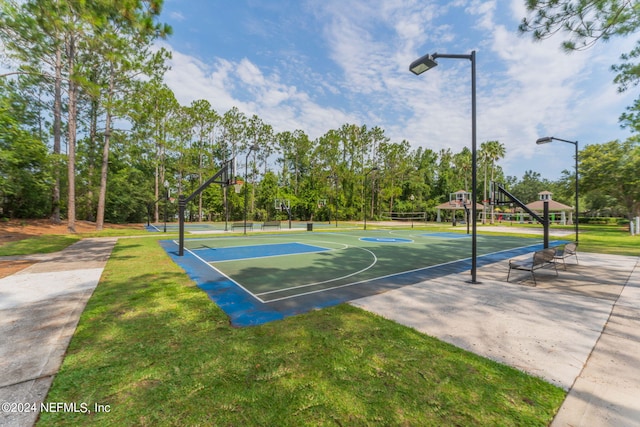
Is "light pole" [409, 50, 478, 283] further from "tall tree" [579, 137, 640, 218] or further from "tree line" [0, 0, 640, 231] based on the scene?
"tall tree" [579, 137, 640, 218]

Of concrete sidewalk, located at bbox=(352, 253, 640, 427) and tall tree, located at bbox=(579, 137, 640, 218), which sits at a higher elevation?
tall tree, located at bbox=(579, 137, 640, 218)

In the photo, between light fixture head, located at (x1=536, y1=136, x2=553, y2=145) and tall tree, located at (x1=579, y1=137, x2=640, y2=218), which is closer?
light fixture head, located at (x1=536, y1=136, x2=553, y2=145)

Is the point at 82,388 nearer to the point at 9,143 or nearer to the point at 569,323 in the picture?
the point at 569,323

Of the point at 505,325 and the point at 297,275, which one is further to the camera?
the point at 297,275

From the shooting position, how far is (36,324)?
4.27 metres

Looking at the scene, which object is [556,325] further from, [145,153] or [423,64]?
[145,153]

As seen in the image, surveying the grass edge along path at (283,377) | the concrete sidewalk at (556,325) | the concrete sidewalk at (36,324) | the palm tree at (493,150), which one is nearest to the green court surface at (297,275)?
the grass edge along path at (283,377)

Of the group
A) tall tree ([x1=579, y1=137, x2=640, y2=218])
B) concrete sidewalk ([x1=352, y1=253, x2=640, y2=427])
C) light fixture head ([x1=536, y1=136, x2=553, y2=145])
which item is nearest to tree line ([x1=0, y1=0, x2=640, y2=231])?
tall tree ([x1=579, y1=137, x2=640, y2=218])

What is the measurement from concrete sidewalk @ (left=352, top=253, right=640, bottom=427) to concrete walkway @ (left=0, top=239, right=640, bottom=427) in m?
0.01

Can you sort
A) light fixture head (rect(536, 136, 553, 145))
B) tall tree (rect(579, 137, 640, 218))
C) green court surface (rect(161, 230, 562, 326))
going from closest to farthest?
green court surface (rect(161, 230, 562, 326)) → light fixture head (rect(536, 136, 553, 145)) → tall tree (rect(579, 137, 640, 218))

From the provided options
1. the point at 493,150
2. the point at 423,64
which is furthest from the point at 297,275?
the point at 493,150

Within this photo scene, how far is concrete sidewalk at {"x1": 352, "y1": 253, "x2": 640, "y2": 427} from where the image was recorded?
272cm

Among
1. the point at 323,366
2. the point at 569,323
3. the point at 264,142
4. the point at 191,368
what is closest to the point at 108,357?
the point at 191,368

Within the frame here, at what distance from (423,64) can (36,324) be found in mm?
9726
